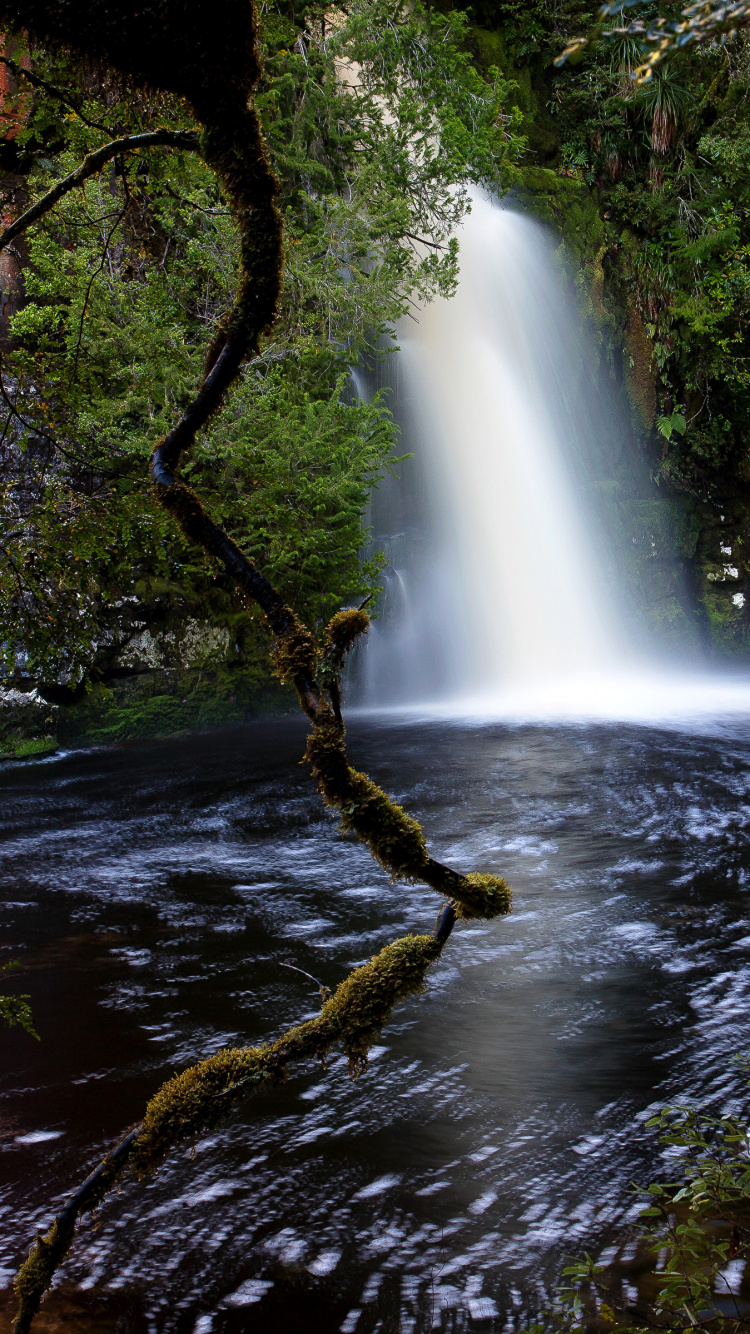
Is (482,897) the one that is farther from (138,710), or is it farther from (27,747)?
(138,710)

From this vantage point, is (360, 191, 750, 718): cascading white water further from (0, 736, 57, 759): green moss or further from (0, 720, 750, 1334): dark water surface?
(0, 720, 750, 1334): dark water surface

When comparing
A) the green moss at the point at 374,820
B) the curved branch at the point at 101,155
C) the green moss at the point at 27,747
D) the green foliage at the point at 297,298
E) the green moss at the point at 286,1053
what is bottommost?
the green moss at the point at 27,747

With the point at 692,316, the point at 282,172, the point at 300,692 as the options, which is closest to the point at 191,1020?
the point at 300,692

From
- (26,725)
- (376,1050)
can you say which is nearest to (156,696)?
(26,725)

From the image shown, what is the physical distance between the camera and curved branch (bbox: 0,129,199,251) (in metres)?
1.92

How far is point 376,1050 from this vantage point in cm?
427

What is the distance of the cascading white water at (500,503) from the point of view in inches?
724

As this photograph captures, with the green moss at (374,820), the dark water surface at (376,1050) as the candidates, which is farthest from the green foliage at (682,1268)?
the green moss at (374,820)

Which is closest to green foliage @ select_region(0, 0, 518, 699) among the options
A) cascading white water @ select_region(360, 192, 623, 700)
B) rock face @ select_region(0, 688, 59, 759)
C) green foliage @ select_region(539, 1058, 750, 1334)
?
rock face @ select_region(0, 688, 59, 759)

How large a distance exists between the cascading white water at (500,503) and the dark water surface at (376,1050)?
361 inches

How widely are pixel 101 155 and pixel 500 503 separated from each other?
1800 centimetres

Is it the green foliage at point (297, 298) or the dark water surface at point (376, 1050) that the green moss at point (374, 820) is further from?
the green foliage at point (297, 298)

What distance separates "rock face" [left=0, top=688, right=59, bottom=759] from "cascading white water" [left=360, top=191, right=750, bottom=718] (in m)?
6.39

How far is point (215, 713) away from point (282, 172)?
340 inches
